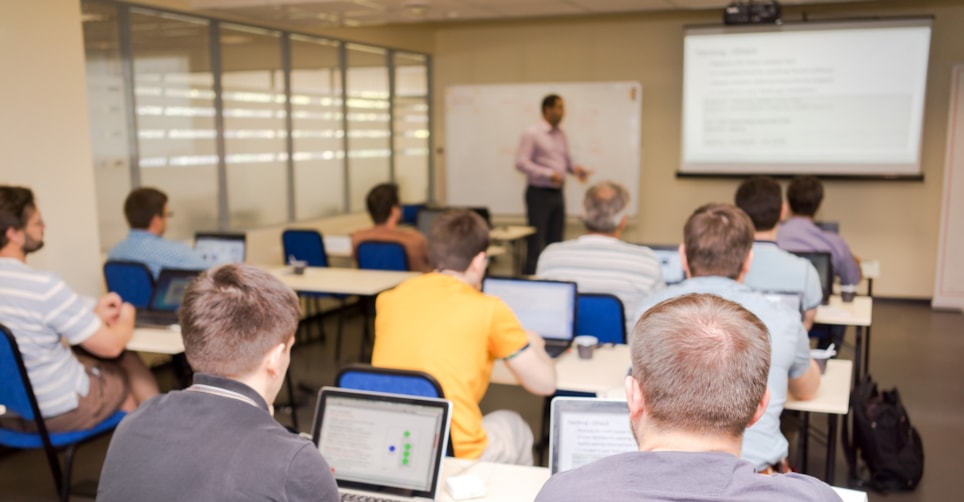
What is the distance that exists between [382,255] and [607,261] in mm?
2102

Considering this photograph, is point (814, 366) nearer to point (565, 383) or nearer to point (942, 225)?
point (565, 383)

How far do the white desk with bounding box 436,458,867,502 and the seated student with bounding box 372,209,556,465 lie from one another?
26 centimetres

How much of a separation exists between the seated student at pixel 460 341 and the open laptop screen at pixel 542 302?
70 cm

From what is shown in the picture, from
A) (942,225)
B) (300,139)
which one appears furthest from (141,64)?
(942,225)

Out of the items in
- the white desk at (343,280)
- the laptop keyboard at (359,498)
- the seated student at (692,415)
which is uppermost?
the seated student at (692,415)

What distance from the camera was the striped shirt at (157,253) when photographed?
4426 mm

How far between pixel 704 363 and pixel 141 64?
16.7 ft

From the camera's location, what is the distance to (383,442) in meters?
2.00

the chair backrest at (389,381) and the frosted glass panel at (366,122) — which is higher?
the frosted glass panel at (366,122)

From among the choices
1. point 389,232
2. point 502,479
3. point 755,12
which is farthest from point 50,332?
point 755,12

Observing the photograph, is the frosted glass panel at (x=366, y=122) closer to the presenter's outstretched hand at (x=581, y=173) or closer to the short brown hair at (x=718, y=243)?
the presenter's outstretched hand at (x=581, y=173)

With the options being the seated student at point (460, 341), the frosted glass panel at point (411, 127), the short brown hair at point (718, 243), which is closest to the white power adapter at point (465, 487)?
the seated student at point (460, 341)

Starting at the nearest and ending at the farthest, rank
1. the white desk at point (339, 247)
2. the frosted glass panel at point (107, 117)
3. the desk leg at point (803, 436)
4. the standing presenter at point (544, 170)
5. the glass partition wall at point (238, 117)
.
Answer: the desk leg at point (803, 436) → the frosted glass panel at point (107, 117) → the glass partition wall at point (238, 117) → the white desk at point (339, 247) → the standing presenter at point (544, 170)

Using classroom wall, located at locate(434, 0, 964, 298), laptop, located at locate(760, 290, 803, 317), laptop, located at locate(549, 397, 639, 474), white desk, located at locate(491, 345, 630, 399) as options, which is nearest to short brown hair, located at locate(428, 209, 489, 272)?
white desk, located at locate(491, 345, 630, 399)
